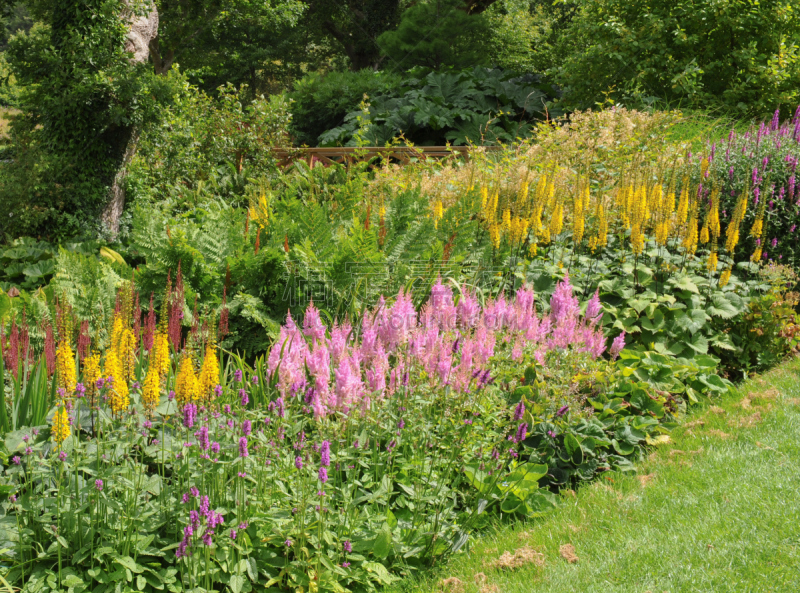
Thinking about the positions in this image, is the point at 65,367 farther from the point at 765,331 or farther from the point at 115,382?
the point at 765,331

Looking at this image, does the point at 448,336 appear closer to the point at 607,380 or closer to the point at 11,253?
the point at 607,380

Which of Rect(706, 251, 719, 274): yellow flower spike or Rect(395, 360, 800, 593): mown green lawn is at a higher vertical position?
Rect(706, 251, 719, 274): yellow flower spike

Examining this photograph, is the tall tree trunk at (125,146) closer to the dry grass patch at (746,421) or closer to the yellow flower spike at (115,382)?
the yellow flower spike at (115,382)

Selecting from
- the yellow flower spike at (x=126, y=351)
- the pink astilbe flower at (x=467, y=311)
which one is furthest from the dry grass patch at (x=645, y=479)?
the yellow flower spike at (x=126, y=351)

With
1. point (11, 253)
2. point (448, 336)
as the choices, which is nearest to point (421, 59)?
point (11, 253)

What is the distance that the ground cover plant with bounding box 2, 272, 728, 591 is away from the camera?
7.70 feet

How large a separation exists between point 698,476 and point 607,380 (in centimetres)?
75

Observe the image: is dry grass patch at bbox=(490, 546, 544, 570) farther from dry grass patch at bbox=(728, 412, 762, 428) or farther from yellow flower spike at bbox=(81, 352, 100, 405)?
dry grass patch at bbox=(728, 412, 762, 428)

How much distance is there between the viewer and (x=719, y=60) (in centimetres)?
1199

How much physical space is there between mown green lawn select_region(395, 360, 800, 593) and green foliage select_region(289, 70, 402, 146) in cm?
1354

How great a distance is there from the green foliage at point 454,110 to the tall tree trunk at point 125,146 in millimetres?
5221

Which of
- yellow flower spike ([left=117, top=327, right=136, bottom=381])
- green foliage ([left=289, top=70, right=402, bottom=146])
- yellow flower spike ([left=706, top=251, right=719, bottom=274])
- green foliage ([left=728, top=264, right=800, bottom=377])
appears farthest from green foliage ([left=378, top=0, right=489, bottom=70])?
yellow flower spike ([left=117, top=327, right=136, bottom=381])

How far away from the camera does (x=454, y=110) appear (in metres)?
14.5

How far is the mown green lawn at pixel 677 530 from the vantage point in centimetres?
277
